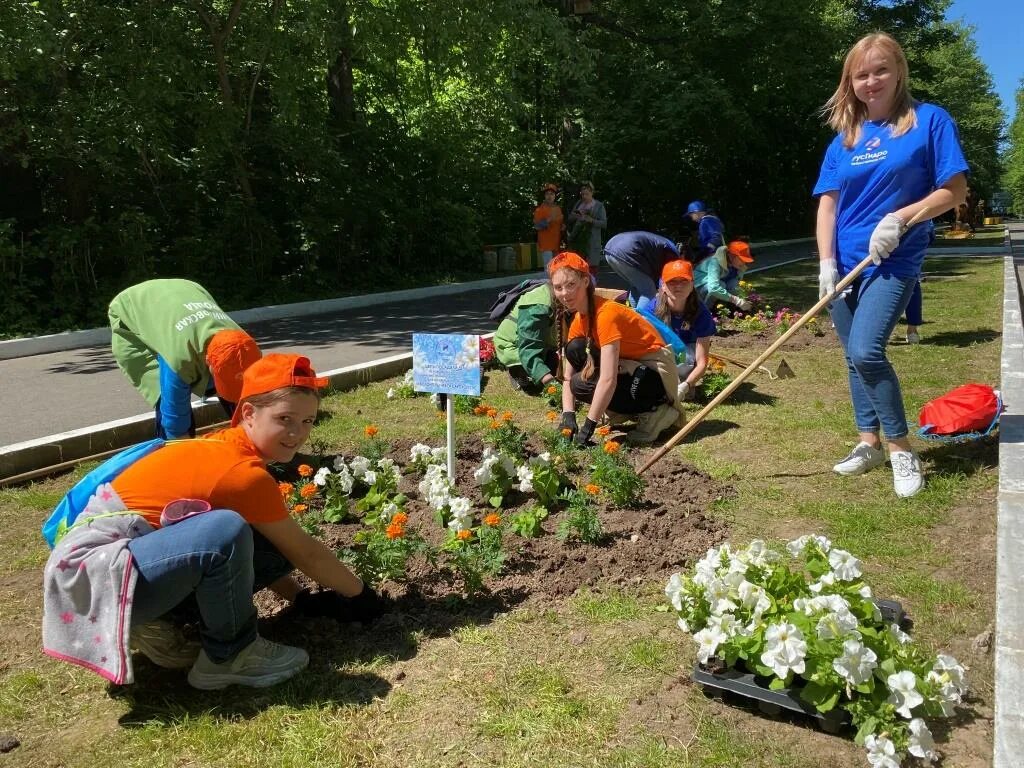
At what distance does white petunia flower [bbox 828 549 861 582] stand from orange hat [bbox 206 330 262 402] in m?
2.63

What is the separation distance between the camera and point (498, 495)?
13.2 feet

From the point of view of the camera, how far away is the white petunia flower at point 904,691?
206 cm

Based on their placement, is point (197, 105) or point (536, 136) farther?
point (536, 136)

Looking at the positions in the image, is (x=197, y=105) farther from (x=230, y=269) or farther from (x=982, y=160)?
(x=982, y=160)

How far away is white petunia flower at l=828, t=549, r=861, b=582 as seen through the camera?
7.93ft

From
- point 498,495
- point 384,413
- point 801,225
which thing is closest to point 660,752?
point 498,495

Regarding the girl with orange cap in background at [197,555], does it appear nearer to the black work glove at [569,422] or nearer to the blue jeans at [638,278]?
the black work glove at [569,422]

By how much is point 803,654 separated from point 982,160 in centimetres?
6926

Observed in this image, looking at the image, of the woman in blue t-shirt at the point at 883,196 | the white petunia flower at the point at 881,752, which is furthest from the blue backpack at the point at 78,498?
the woman in blue t-shirt at the point at 883,196

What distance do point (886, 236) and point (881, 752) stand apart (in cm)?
245

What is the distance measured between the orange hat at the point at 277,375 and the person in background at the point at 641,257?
4896mm

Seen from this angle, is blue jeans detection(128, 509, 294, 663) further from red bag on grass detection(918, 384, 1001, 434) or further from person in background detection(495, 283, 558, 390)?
person in background detection(495, 283, 558, 390)

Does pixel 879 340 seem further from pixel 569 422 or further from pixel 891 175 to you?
pixel 569 422

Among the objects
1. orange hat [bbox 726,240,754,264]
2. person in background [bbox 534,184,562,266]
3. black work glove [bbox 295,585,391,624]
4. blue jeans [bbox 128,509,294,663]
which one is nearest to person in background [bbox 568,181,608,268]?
person in background [bbox 534,184,562,266]
